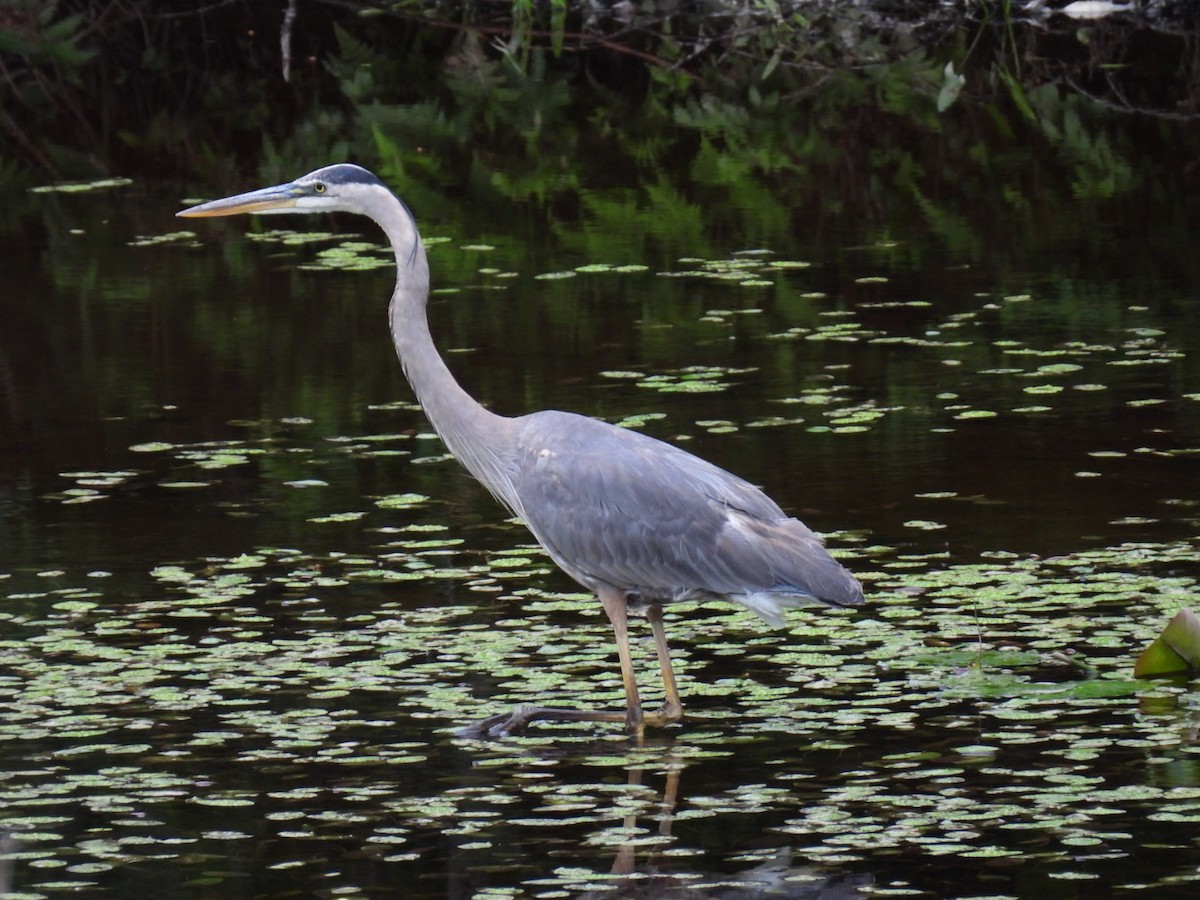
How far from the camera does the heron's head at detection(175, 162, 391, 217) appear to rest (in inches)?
241

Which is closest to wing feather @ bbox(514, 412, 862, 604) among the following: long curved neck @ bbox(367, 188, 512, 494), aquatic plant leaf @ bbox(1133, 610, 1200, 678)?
long curved neck @ bbox(367, 188, 512, 494)

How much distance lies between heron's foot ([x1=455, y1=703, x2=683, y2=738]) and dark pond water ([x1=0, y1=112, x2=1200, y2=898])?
0.06 m

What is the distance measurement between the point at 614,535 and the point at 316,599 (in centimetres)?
140

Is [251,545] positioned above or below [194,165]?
below

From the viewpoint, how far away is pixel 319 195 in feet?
20.5

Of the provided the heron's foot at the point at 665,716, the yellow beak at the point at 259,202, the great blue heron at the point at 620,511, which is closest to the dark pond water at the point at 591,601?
the heron's foot at the point at 665,716

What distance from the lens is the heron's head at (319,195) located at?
613 centimetres

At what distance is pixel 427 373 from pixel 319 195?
640 mm

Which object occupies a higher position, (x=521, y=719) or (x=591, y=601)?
(x=591, y=601)

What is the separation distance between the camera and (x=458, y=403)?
612cm

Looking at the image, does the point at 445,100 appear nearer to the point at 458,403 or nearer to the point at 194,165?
the point at 194,165

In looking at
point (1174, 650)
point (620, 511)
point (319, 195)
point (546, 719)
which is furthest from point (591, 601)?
point (1174, 650)

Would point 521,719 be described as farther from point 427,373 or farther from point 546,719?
point 427,373

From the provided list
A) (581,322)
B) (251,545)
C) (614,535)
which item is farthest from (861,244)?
(614,535)
